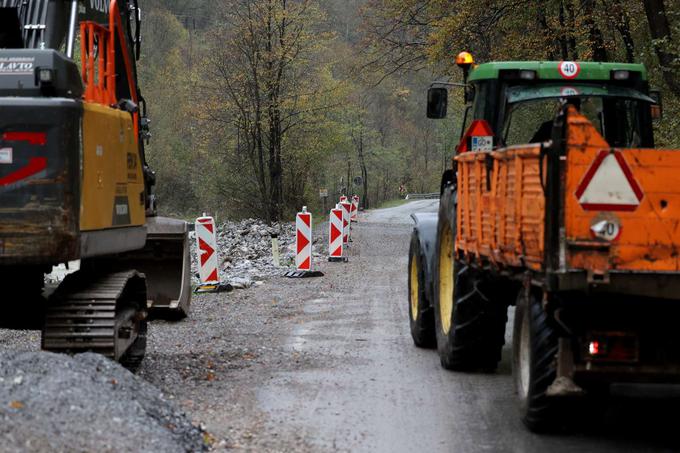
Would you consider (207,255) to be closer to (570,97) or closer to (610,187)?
(570,97)

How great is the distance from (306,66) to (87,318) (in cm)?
3417

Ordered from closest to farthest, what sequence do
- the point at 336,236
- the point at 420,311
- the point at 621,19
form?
the point at 420,311 < the point at 621,19 < the point at 336,236

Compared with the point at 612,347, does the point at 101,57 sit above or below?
above

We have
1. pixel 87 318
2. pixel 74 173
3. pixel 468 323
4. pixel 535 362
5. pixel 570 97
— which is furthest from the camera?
pixel 570 97

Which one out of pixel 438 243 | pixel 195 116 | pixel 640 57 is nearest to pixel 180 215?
pixel 195 116

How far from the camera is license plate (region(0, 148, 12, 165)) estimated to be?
6961mm

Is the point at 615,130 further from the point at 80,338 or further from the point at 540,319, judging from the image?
the point at 80,338

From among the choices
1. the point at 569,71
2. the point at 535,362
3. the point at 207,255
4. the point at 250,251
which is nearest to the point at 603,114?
the point at 569,71

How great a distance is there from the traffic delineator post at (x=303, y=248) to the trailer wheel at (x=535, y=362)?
42.4ft

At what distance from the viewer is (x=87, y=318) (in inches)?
320

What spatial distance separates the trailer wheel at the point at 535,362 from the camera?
6.45m

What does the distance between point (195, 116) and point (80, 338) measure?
34.5 m

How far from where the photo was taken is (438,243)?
10086 mm

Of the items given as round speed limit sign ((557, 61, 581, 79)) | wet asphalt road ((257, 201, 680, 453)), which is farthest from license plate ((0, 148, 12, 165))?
round speed limit sign ((557, 61, 581, 79))
